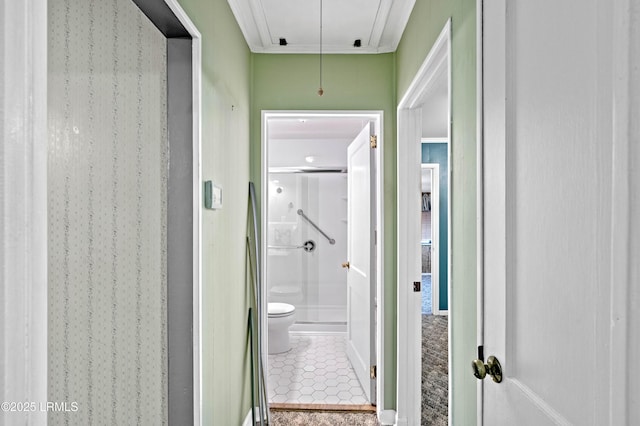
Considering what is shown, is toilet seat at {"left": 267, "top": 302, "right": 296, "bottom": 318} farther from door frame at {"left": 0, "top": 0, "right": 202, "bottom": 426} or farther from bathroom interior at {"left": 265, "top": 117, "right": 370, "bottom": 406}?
door frame at {"left": 0, "top": 0, "right": 202, "bottom": 426}

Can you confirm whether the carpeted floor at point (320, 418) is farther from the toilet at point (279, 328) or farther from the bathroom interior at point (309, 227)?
the bathroom interior at point (309, 227)

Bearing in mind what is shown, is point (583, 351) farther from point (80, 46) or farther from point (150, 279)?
point (80, 46)

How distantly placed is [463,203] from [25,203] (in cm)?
128

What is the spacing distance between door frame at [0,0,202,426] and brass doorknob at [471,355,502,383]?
94cm

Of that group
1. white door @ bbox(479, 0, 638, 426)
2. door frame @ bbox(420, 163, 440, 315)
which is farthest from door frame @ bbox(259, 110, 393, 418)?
door frame @ bbox(420, 163, 440, 315)

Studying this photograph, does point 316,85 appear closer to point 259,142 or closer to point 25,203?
point 259,142

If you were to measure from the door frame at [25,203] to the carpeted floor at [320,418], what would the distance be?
2349 millimetres

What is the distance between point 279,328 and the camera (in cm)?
406

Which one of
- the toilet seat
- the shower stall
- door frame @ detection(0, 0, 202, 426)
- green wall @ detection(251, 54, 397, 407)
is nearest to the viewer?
door frame @ detection(0, 0, 202, 426)

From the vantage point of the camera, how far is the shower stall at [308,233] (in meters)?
5.35

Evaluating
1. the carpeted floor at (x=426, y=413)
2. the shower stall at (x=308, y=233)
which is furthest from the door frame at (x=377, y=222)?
the shower stall at (x=308, y=233)

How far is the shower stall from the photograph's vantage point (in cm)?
535

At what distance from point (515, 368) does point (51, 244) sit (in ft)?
4.86

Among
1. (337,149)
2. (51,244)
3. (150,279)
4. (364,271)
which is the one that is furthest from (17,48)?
(337,149)
